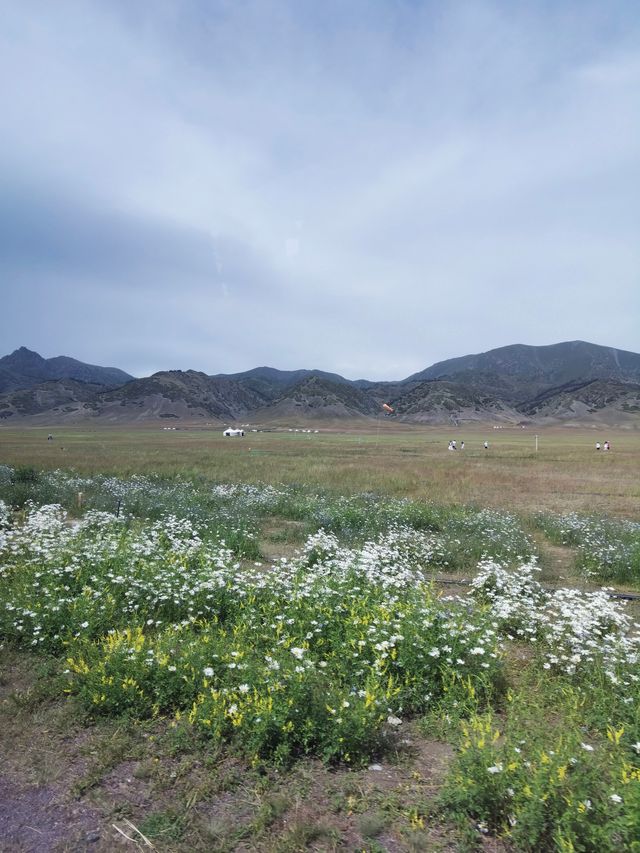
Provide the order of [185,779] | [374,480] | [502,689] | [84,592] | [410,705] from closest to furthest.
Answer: [185,779], [410,705], [502,689], [84,592], [374,480]

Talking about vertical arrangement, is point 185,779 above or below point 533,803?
below

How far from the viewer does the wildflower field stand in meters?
3.55

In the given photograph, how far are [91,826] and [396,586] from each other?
475 cm

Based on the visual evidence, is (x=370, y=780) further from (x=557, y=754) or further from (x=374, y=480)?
(x=374, y=480)

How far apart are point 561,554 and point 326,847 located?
447 inches

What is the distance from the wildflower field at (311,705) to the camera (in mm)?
3553

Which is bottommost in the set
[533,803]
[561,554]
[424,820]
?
[561,554]

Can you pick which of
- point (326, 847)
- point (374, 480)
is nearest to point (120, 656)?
point (326, 847)

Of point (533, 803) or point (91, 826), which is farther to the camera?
point (91, 826)

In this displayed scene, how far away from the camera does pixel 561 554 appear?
12.8 metres

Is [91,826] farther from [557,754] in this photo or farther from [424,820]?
[557,754]

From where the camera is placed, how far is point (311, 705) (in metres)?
4.55

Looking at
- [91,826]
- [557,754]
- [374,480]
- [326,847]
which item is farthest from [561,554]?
[374,480]

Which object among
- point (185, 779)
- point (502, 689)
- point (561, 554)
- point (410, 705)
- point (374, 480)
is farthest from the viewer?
point (374, 480)
